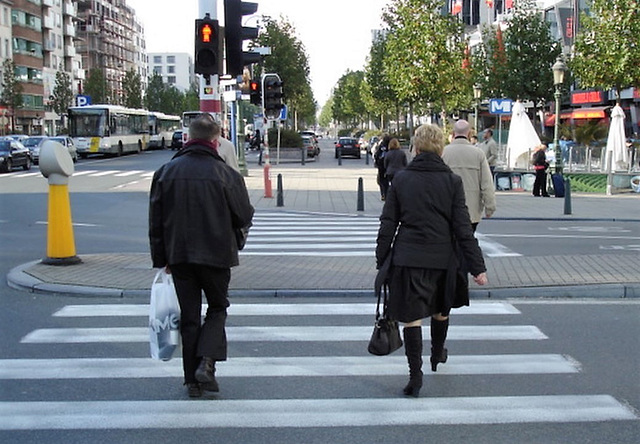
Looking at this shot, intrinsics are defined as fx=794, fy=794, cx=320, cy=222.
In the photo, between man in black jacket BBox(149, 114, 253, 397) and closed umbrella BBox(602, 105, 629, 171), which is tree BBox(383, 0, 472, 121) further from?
man in black jacket BBox(149, 114, 253, 397)

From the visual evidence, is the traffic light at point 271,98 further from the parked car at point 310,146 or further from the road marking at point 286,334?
the parked car at point 310,146

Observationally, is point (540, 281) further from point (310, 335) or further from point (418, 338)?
point (418, 338)

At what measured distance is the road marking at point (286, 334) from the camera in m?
7.23

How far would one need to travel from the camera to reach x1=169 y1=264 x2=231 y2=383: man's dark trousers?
5422 mm

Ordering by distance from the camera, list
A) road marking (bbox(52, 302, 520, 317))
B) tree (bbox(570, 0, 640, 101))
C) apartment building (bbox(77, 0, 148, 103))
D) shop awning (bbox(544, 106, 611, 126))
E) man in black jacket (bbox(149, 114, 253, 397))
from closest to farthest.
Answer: man in black jacket (bbox(149, 114, 253, 397))
road marking (bbox(52, 302, 520, 317))
tree (bbox(570, 0, 640, 101))
shop awning (bbox(544, 106, 611, 126))
apartment building (bbox(77, 0, 148, 103))

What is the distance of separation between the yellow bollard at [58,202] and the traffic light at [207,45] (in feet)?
7.69

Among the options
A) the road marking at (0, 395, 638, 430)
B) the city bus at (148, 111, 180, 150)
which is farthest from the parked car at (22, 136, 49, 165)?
the road marking at (0, 395, 638, 430)

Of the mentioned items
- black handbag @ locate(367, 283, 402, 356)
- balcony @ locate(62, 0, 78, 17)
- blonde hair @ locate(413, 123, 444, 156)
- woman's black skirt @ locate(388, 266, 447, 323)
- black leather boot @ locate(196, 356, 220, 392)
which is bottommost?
black leather boot @ locate(196, 356, 220, 392)

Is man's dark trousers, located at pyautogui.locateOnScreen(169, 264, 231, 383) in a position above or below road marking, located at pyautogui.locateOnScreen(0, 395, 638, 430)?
above

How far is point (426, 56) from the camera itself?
38344mm

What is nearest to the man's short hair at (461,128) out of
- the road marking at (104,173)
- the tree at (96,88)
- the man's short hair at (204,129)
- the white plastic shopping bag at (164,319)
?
the man's short hair at (204,129)

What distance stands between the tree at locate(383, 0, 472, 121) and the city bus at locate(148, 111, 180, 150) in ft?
112

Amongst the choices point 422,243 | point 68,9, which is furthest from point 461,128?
point 68,9

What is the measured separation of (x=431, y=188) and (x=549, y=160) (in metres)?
22.7
